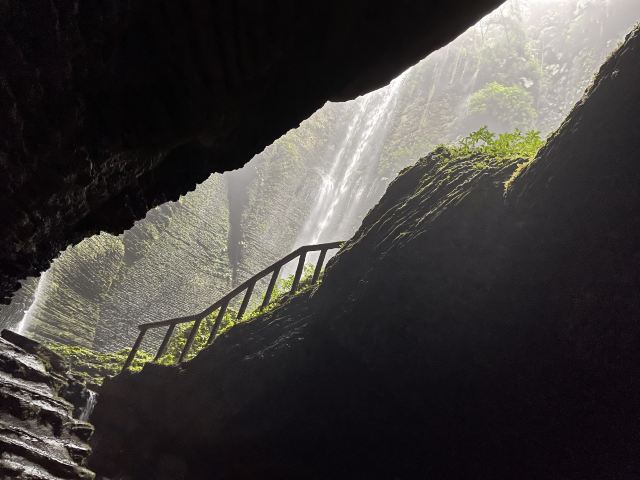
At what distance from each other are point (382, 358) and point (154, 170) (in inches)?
137

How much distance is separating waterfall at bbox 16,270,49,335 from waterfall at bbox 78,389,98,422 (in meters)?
5.93

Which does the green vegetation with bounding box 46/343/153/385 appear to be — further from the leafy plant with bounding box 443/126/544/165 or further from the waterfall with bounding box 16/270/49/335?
the leafy plant with bounding box 443/126/544/165

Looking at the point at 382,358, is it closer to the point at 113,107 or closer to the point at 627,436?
the point at 627,436

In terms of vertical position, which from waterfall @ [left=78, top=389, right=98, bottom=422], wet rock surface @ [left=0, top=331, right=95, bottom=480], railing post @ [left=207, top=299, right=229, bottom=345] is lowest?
wet rock surface @ [left=0, top=331, right=95, bottom=480]

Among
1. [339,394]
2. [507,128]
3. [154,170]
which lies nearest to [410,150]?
[507,128]

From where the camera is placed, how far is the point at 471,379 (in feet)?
15.1

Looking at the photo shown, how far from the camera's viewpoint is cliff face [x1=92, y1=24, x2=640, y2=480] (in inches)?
146

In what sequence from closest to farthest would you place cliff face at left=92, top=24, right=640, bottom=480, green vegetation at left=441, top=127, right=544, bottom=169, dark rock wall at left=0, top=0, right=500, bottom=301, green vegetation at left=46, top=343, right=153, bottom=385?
dark rock wall at left=0, top=0, right=500, bottom=301
cliff face at left=92, top=24, right=640, bottom=480
green vegetation at left=441, top=127, right=544, bottom=169
green vegetation at left=46, top=343, right=153, bottom=385

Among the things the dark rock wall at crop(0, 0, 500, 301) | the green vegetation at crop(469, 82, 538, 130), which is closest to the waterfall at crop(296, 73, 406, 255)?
the green vegetation at crop(469, 82, 538, 130)

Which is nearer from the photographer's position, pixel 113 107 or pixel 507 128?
pixel 113 107

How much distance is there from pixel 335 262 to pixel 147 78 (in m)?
5.01

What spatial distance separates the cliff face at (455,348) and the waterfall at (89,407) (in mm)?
482

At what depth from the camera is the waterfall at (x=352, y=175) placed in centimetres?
2923

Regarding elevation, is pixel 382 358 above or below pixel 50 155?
above
